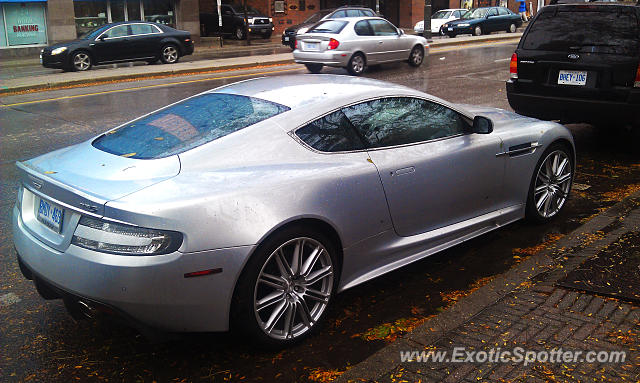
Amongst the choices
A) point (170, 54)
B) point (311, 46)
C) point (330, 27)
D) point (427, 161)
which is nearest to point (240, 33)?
point (170, 54)

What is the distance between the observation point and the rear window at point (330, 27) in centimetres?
1775

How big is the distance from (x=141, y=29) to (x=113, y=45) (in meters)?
1.28

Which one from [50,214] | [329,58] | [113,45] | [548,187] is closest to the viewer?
[50,214]

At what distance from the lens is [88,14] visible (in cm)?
2928

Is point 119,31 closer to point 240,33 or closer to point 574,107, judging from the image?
point 240,33

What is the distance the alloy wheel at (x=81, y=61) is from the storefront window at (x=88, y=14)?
10535 mm

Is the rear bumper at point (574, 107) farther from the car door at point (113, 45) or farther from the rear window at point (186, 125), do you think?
the car door at point (113, 45)

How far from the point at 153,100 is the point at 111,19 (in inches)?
715

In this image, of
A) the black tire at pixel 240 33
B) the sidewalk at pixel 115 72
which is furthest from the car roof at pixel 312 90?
the black tire at pixel 240 33

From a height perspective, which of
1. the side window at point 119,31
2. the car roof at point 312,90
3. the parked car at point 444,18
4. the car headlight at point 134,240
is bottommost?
the car headlight at point 134,240

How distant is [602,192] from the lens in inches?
272

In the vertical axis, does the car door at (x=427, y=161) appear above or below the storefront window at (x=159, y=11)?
below

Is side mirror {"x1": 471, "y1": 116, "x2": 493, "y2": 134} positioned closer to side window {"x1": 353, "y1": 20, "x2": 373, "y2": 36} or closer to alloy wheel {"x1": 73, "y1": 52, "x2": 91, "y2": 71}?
side window {"x1": 353, "y1": 20, "x2": 373, "y2": 36}

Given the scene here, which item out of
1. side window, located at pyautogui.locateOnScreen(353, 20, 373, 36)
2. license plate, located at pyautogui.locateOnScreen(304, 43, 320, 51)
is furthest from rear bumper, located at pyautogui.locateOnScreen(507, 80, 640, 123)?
side window, located at pyautogui.locateOnScreen(353, 20, 373, 36)
